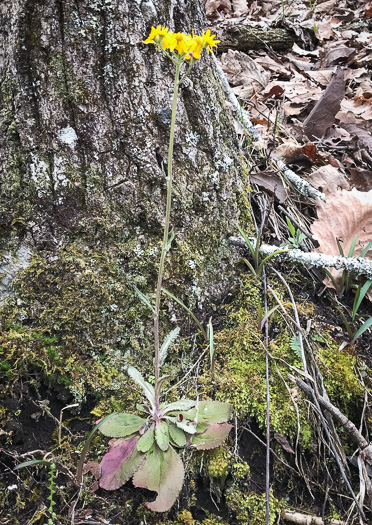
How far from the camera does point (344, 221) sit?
205cm

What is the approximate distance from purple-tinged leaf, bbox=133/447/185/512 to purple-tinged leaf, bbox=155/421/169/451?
3 centimetres

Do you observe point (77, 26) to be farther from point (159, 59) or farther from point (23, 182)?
point (23, 182)

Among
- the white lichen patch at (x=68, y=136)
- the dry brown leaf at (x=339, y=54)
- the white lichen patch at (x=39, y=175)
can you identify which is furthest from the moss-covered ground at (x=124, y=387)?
the dry brown leaf at (x=339, y=54)

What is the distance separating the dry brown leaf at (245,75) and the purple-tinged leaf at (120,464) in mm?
3219

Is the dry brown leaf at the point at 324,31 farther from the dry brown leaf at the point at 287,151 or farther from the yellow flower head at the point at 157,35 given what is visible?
the yellow flower head at the point at 157,35

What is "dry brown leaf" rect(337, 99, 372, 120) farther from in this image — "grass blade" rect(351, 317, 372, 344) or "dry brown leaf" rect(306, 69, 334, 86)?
"grass blade" rect(351, 317, 372, 344)

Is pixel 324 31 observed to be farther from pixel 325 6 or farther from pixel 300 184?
pixel 300 184

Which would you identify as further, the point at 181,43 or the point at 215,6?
the point at 215,6

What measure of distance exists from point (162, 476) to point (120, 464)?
0.49ft

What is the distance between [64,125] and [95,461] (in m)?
1.25

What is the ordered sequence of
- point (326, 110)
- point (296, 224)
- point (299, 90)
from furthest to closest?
1. point (299, 90)
2. point (326, 110)
3. point (296, 224)

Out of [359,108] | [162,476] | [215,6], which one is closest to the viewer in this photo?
[162,476]

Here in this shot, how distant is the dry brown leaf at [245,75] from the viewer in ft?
12.1

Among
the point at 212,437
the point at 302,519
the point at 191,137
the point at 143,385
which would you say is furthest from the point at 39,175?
the point at 302,519
